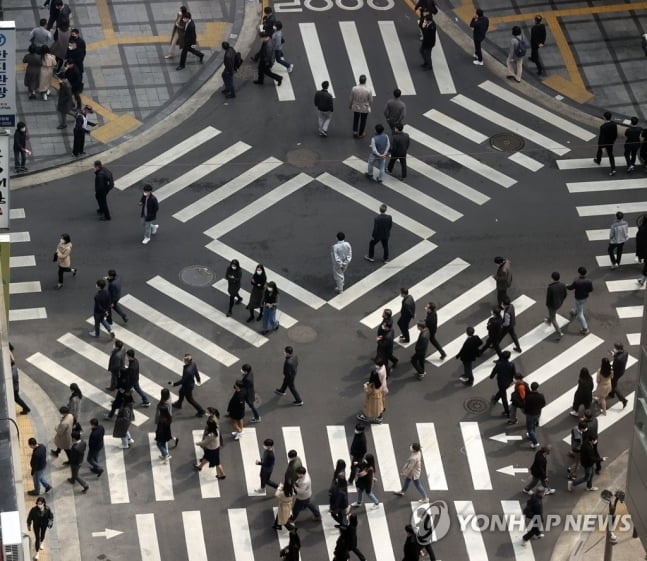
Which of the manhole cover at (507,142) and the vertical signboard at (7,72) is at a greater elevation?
the vertical signboard at (7,72)

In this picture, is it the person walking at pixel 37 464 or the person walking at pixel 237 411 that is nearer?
the person walking at pixel 37 464

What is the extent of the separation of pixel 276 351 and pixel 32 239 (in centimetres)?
766

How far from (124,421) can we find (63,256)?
6251mm

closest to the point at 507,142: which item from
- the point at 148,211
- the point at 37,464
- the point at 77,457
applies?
the point at 148,211

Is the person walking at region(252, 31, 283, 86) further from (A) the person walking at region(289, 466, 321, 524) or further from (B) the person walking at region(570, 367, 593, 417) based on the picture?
(A) the person walking at region(289, 466, 321, 524)

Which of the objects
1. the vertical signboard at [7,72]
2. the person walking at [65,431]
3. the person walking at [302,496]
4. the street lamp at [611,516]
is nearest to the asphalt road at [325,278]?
the person walking at [302,496]

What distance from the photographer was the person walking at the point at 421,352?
1772 inches

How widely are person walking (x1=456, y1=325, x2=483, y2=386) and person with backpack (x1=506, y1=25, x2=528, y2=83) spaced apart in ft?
41.2

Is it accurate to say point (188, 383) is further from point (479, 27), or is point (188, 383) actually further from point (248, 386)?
point (479, 27)

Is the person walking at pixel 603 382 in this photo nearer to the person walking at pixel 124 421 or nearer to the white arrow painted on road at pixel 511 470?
the white arrow painted on road at pixel 511 470

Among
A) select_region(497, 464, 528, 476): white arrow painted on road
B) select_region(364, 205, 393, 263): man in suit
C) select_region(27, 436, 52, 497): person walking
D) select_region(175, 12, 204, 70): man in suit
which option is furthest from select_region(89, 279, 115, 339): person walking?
select_region(175, 12, 204, 70): man in suit

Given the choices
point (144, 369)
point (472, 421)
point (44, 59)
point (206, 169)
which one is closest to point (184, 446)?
point (144, 369)

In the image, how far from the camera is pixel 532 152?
53.1m

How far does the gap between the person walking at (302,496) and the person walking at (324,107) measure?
1433 centimetres
